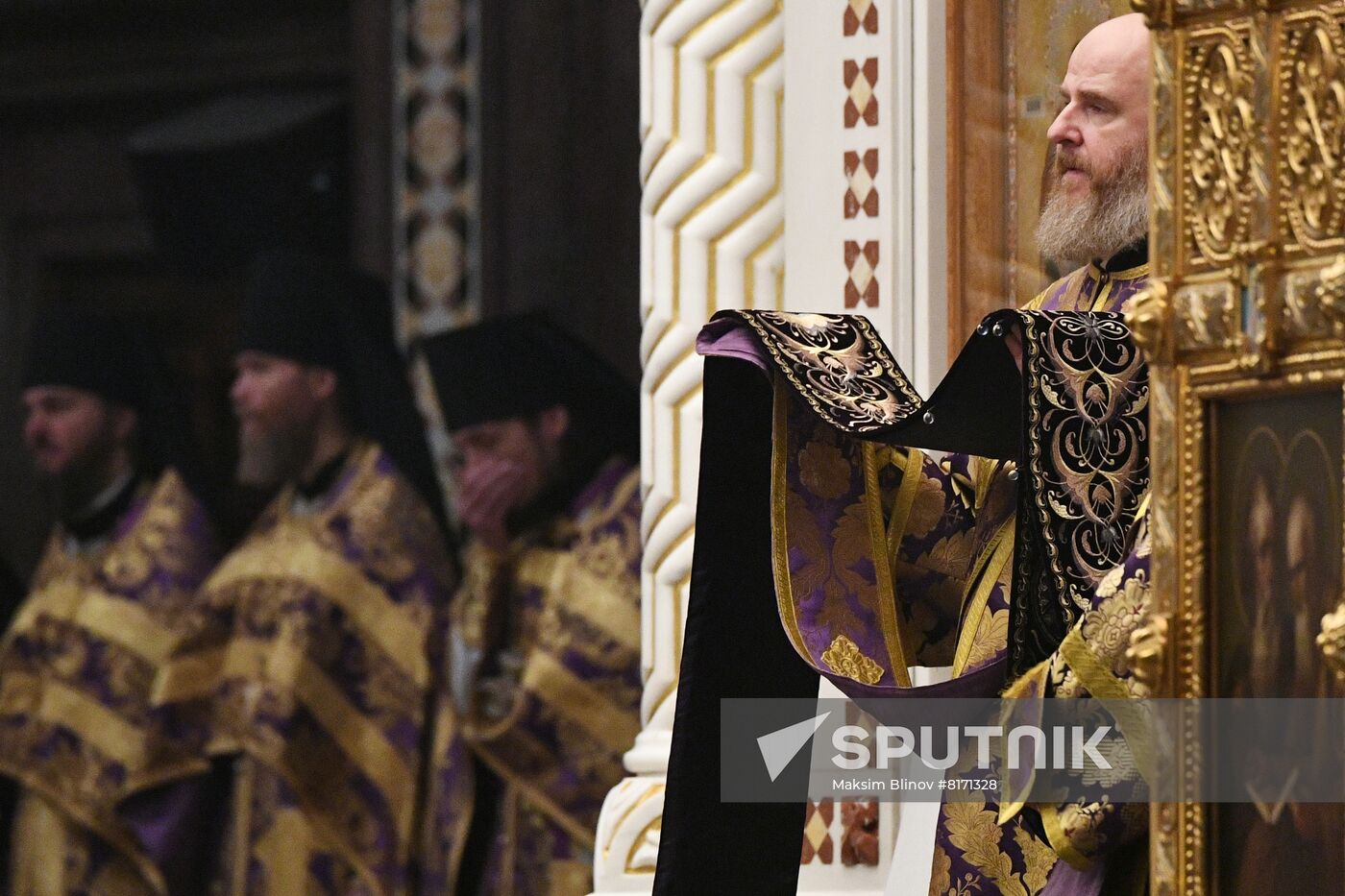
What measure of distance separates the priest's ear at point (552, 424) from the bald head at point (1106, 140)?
358cm

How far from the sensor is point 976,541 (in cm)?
343

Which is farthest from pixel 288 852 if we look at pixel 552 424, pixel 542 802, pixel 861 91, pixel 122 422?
pixel 861 91

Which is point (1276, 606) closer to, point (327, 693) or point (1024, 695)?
point (1024, 695)

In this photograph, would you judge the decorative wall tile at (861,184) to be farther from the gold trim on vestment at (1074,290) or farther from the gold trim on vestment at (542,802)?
the gold trim on vestment at (542,802)

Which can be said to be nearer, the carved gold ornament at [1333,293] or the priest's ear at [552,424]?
the carved gold ornament at [1333,293]

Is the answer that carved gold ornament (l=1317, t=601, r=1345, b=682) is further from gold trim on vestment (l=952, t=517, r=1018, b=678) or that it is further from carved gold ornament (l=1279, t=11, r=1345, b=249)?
gold trim on vestment (l=952, t=517, r=1018, b=678)

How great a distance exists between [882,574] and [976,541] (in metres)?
0.13

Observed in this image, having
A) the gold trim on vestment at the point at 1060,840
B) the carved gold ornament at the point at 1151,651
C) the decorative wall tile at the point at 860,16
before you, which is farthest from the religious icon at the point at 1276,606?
the decorative wall tile at the point at 860,16

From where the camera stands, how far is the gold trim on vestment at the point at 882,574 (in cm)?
337

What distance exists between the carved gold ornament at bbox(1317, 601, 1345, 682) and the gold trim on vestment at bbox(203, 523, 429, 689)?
15.4ft

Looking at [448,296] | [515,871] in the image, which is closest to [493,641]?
[515,871]

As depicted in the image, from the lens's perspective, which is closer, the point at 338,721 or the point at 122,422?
the point at 338,721

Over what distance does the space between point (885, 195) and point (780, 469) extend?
1056 mm

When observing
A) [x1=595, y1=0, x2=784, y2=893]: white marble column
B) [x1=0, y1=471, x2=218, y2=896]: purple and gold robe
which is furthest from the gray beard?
[x1=595, y1=0, x2=784, y2=893]: white marble column
